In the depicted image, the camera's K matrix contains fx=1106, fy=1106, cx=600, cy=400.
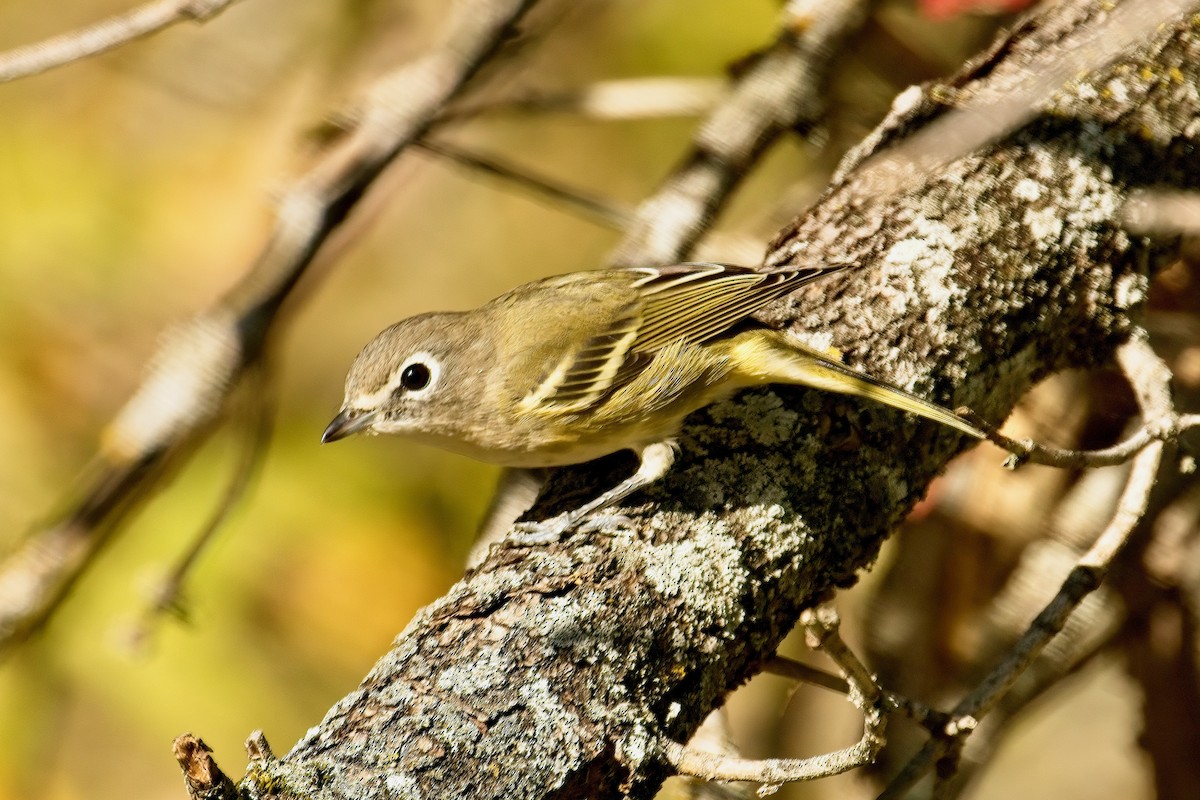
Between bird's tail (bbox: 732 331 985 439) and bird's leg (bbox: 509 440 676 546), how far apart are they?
0.95 feet

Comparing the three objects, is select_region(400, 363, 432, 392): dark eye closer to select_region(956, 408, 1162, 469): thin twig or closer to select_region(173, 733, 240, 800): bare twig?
select_region(956, 408, 1162, 469): thin twig

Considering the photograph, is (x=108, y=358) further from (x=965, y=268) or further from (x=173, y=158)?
(x=965, y=268)

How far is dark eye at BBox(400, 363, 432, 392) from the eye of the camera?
310cm

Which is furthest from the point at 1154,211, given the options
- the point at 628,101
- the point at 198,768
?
the point at 198,768

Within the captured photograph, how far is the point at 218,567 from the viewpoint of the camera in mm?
4984

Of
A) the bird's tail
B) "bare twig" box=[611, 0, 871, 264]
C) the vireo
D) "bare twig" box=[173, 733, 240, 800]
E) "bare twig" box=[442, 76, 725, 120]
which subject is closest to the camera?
"bare twig" box=[173, 733, 240, 800]

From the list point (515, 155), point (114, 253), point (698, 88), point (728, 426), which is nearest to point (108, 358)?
point (114, 253)

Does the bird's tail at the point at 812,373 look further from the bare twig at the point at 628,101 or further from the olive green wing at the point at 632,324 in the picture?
the bare twig at the point at 628,101

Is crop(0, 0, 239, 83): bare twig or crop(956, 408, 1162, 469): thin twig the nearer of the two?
crop(956, 408, 1162, 469): thin twig

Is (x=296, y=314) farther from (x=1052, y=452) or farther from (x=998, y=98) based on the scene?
(x=1052, y=452)

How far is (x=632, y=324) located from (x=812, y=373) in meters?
0.82

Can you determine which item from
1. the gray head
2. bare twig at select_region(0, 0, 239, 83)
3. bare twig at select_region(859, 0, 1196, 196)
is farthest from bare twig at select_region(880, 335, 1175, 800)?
bare twig at select_region(0, 0, 239, 83)

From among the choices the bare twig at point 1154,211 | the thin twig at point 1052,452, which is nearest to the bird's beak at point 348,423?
the thin twig at point 1052,452

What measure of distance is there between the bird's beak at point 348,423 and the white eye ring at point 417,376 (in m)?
0.11
